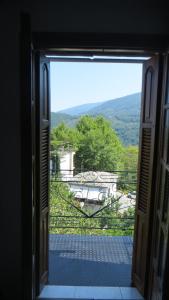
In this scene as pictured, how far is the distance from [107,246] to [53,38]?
2.59 m

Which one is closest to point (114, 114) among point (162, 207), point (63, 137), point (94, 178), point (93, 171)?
point (63, 137)

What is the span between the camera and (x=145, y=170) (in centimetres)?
220

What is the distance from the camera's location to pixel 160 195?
185 centimetres

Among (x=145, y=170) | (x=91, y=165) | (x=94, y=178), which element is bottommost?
(x=94, y=178)

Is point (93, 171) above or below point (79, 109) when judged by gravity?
below

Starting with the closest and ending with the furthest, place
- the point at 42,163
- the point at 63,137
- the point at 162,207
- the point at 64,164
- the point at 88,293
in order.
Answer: the point at 162,207 → the point at 42,163 → the point at 88,293 → the point at 64,164 → the point at 63,137

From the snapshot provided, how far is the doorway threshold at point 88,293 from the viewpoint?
2271 millimetres

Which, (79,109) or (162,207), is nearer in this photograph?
(162,207)

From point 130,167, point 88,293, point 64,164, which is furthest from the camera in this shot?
point 64,164

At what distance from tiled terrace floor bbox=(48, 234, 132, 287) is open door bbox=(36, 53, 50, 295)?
0.43m

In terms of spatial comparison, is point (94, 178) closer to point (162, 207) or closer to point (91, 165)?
point (91, 165)

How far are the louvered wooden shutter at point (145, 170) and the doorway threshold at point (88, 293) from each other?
11cm

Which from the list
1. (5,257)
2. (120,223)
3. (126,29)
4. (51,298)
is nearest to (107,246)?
(120,223)

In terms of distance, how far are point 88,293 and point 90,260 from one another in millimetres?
636
